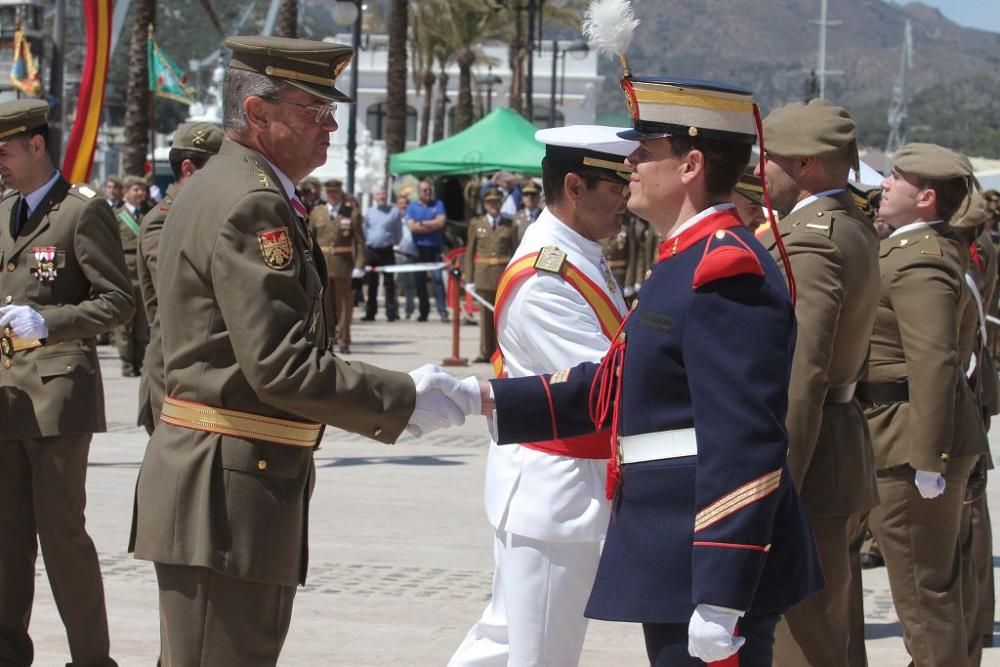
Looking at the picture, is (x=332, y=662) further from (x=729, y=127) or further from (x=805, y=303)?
(x=729, y=127)

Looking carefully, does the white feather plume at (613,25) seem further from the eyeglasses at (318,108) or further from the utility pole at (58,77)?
the utility pole at (58,77)

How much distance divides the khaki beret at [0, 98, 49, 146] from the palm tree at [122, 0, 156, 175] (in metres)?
23.2

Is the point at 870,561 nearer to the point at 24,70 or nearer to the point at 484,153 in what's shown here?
the point at 24,70

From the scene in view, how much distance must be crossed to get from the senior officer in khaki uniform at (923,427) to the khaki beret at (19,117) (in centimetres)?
333

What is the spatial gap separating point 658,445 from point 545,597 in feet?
3.75

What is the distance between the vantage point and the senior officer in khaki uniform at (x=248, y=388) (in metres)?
3.87

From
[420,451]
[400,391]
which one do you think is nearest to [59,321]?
[400,391]

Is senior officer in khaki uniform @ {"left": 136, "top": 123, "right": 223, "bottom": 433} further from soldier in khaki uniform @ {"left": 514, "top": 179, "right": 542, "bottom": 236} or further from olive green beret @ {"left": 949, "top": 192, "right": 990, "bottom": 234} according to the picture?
soldier in khaki uniform @ {"left": 514, "top": 179, "right": 542, "bottom": 236}

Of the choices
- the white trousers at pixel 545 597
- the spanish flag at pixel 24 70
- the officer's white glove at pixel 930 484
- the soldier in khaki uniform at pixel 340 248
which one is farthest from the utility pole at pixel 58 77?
the white trousers at pixel 545 597

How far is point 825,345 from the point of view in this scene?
4.85 m

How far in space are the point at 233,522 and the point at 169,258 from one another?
70cm

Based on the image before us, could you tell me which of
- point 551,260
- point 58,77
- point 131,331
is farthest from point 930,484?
point 58,77

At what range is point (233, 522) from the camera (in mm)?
4031

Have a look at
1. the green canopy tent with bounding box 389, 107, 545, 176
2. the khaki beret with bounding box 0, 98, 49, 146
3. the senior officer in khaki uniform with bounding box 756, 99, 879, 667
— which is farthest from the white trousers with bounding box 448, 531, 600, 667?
the green canopy tent with bounding box 389, 107, 545, 176
